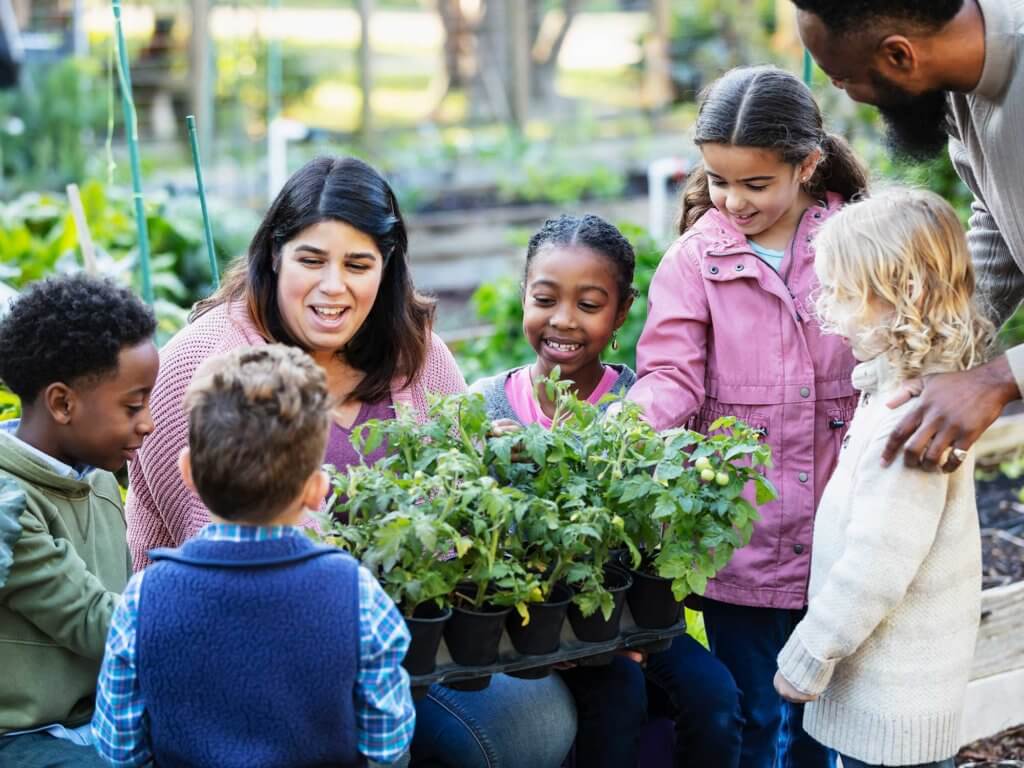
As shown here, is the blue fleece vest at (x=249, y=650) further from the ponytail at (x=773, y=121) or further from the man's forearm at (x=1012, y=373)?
the ponytail at (x=773, y=121)

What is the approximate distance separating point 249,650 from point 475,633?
1.34ft

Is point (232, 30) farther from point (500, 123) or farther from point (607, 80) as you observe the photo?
point (607, 80)

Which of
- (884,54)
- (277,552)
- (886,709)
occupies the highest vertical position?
(884,54)

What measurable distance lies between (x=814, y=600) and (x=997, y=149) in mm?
936

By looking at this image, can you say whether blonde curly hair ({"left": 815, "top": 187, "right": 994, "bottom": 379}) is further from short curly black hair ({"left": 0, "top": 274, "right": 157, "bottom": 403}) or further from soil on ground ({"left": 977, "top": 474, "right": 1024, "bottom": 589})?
soil on ground ({"left": 977, "top": 474, "right": 1024, "bottom": 589})

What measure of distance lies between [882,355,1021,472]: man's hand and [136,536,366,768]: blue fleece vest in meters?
0.97

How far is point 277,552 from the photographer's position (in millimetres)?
1864

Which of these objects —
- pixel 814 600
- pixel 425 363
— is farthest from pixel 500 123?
pixel 814 600

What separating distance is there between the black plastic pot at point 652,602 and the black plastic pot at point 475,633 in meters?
0.27

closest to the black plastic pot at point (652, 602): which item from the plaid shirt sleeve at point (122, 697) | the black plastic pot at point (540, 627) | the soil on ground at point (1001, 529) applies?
the black plastic pot at point (540, 627)

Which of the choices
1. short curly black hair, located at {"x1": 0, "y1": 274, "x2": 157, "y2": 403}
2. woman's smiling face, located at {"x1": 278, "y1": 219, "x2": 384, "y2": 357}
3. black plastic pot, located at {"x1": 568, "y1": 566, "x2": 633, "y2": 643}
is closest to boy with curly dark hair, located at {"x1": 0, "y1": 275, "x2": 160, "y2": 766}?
short curly black hair, located at {"x1": 0, "y1": 274, "x2": 157, "y2": 403}

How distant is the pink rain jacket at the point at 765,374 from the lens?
8.94 ft

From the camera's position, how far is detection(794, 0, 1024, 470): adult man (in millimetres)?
2230

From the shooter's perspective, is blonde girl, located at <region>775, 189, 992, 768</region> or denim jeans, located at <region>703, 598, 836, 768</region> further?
denim jeans, located at <region>703, 598, 836, 768</region>
